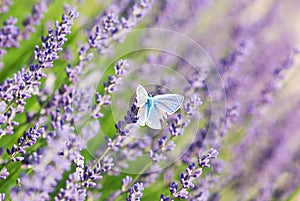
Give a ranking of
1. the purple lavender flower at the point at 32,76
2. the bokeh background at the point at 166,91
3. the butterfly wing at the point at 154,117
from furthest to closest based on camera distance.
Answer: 1. the bokeh background at the point at 166,91
2. the butterfly wing at the point at 154,117
3. the purple lavender flower at the point at 32,76

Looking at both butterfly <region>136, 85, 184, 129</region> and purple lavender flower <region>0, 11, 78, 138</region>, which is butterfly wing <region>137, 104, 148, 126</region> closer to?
butterfly <region>136, 85, 184, 129</region>

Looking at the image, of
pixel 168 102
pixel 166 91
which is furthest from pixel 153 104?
pixel 166 91

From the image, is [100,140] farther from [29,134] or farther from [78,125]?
[29,134]

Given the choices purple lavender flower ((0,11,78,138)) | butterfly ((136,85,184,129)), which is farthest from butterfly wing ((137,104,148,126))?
purple lavender flower ((0,11,78,138))

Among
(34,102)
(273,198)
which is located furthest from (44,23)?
(273,198)

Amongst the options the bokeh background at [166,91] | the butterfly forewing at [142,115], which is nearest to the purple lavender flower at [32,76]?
the bokeh background at [166,91]

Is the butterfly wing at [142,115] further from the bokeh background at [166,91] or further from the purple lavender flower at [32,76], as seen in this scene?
the purple lavender flower at [32,76]

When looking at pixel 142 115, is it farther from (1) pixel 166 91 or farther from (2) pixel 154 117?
(1) pixel 166 91
